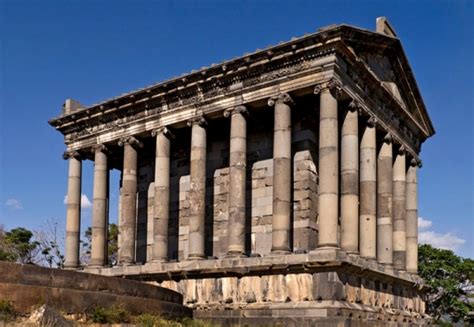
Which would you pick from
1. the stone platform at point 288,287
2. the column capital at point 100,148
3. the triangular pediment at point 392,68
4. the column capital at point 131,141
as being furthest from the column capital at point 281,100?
the column capital at point 100,148

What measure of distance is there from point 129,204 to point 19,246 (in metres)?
25.4

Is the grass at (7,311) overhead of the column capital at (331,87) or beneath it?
beneath

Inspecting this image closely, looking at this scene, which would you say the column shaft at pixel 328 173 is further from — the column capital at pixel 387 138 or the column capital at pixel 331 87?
the column capital at pixel 387 138

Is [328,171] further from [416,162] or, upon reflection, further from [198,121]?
[416,162]

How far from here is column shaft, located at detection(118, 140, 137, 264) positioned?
29312 mm

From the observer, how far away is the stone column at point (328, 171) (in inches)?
886

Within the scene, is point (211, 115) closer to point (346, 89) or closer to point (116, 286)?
point (346, 89)

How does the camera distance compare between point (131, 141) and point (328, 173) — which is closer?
point (328, 173)

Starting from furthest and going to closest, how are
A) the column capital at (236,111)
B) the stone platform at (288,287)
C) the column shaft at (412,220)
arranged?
1. the column shaft at (412,220)
2. the column capital at (236,111)
3. the stone platform at (288,287)

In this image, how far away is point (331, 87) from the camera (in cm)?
2355

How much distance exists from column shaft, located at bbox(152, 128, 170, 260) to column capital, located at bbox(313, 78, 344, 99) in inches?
321

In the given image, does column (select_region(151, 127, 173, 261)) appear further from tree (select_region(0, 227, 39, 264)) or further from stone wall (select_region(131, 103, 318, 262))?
tree (select_region(0, 227, 39, 264))

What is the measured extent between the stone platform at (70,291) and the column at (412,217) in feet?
45.4

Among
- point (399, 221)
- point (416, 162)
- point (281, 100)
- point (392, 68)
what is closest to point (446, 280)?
point (416, 162)
